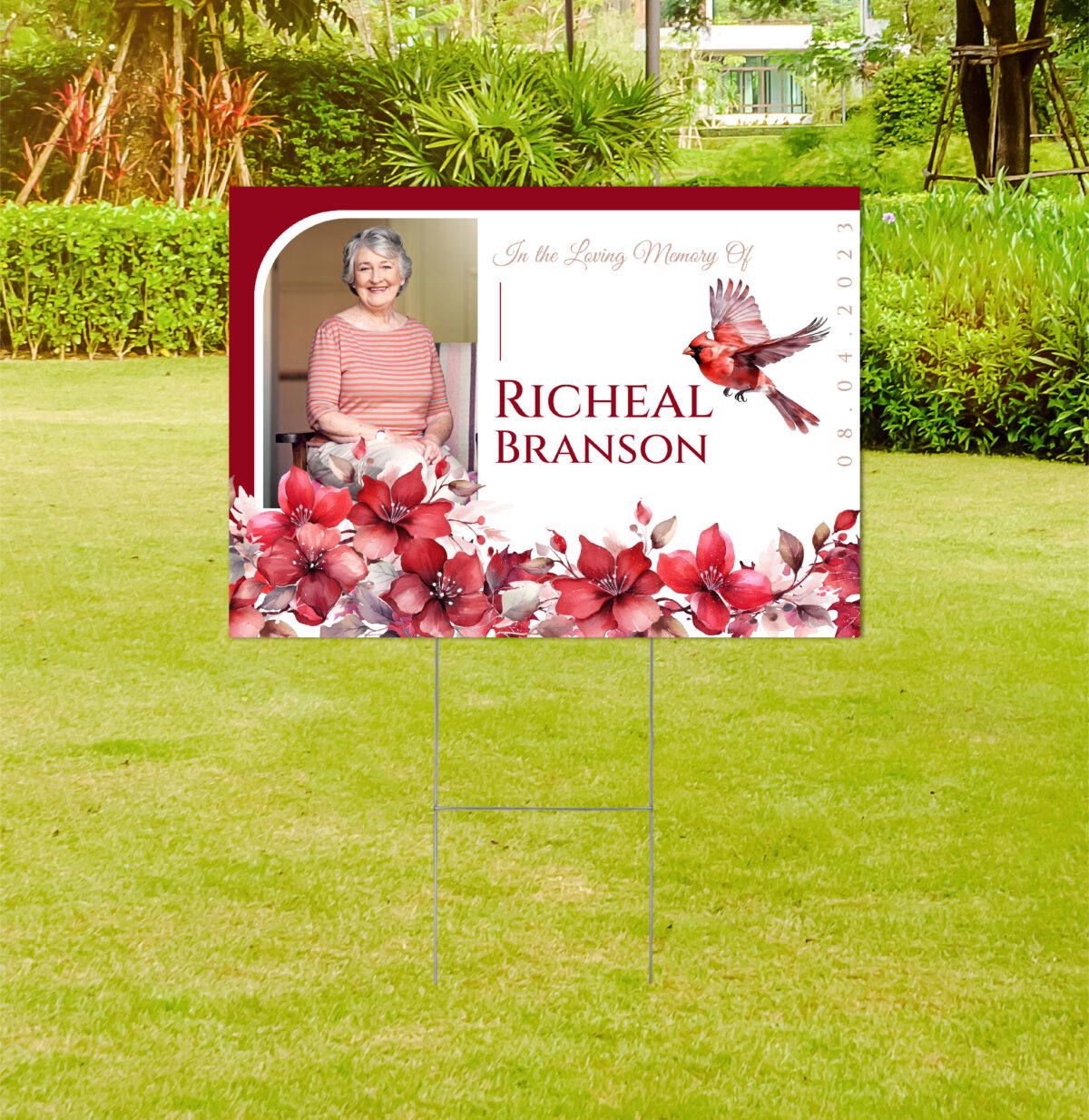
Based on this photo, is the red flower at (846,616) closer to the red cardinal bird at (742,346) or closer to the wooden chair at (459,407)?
the red cardinal bird at (742,346)

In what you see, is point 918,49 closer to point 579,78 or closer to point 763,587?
point 579,78

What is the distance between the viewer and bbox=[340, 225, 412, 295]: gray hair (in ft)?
9.43

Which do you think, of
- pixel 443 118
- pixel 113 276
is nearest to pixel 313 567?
pixel 443 118

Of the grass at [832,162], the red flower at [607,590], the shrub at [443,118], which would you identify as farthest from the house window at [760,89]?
the red flower at [607,590]

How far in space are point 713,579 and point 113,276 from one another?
25.6 feet

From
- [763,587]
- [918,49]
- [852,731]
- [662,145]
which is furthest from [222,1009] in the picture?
[918,49]

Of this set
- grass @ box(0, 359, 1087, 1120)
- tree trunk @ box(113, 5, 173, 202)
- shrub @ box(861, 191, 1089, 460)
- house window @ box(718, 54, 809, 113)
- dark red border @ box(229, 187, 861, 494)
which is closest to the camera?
dark red border @ box(229, 187, 861, 494)

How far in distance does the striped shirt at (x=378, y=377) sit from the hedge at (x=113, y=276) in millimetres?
7265

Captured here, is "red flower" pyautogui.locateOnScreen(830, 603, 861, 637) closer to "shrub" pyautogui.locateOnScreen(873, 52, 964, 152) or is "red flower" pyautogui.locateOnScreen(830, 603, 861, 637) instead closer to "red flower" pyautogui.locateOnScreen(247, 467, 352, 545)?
"red flower" pyautogui.locateOnScreen(247, 467, 352, 545)

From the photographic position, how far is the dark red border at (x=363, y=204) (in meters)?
2.86

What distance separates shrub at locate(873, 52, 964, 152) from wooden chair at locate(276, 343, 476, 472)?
35.4ft

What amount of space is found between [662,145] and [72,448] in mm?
4041

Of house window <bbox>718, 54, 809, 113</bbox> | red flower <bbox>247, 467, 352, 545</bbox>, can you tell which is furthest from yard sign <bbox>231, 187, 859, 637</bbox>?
house window <bbox>718, 54, 809, 113</bbox>

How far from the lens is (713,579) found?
9.57 feet
